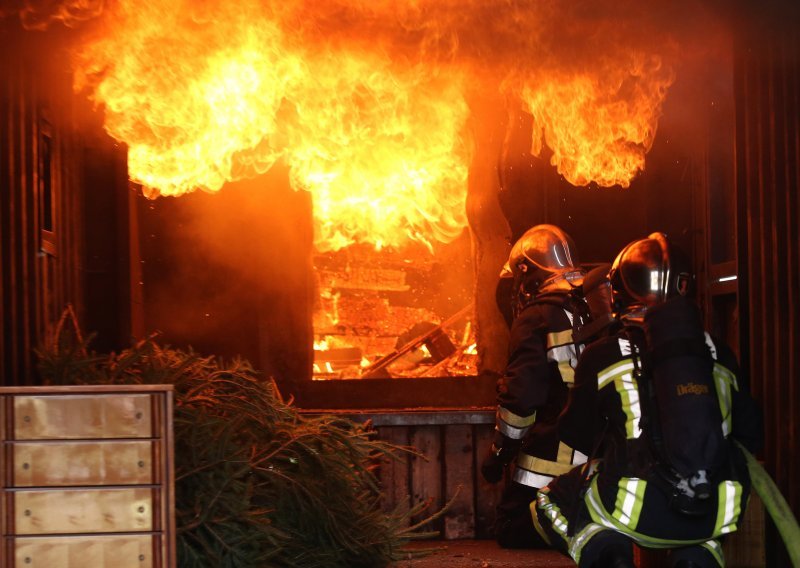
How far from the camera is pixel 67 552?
396cm

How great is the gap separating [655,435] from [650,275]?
76cm

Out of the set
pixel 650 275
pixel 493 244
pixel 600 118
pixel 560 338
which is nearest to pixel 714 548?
pixel 650 275

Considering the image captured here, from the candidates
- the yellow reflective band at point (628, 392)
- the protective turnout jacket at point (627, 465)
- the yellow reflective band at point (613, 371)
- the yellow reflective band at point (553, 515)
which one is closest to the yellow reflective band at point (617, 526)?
the protective turnout jacket at point (627, 465)

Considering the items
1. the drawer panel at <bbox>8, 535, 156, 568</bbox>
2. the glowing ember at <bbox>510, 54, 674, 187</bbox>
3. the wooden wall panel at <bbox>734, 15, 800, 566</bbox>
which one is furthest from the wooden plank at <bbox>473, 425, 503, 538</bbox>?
the drawer panel at <bbox>8, 535, 156, 568</bbox>

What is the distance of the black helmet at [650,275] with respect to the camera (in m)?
4.52

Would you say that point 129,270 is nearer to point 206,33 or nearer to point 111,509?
point 206,33

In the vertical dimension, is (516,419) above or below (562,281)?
below

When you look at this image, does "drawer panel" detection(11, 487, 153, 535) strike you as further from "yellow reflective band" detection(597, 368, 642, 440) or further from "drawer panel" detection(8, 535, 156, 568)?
"yellow reflective band" detection(597, 368, 642, 440)

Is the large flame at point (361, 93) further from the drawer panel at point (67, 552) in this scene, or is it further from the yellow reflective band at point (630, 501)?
the drawer panel at point (67, 552)

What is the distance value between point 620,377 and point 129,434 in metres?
2.00

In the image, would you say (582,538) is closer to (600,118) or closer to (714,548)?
(714,548)

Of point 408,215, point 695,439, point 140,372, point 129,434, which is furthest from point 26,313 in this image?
point 408,215

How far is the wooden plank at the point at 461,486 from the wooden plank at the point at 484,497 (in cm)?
3

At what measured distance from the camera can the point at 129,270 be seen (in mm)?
8180
